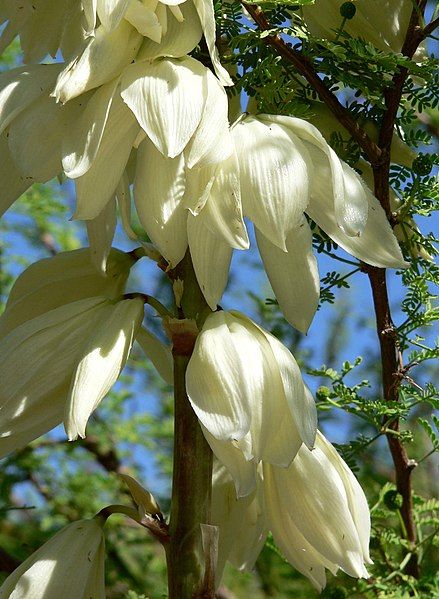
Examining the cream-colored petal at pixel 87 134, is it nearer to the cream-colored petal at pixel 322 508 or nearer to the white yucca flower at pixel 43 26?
the white yucca flower at pixel 43 26

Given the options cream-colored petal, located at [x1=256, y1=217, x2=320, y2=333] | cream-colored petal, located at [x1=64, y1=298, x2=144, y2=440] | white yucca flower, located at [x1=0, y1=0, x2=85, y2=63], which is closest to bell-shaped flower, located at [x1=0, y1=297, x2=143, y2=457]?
cream-colored petal, located at [x1=64, y1=298, x2=144, y2=440]

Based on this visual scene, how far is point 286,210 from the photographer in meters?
0.69

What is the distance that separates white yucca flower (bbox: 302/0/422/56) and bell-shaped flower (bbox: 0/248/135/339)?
242 mm

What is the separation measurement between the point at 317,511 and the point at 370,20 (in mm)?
391

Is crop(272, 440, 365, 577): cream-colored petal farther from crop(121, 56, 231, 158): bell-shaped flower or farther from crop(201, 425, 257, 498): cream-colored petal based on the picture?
crop(121, 56, 231, 158): bell-shaped flower

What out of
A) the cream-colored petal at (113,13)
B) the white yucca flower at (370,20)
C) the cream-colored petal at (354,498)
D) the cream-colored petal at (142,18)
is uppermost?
the white yucca flower at (370,20)

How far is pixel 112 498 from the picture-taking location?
5.23 ft

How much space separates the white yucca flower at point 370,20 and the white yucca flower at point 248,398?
269 mm

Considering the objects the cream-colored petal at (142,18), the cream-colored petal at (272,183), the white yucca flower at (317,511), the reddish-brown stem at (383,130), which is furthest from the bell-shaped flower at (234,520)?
the cream-colored petal at (142,18)

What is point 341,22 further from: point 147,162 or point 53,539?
point 53,539

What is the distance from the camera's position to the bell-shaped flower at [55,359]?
2.41ft

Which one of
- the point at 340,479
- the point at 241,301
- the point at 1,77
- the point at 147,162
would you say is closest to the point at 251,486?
the point at 340,479

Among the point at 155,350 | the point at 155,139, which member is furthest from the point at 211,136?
the point at 155,350

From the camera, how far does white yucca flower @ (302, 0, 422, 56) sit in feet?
2.72
